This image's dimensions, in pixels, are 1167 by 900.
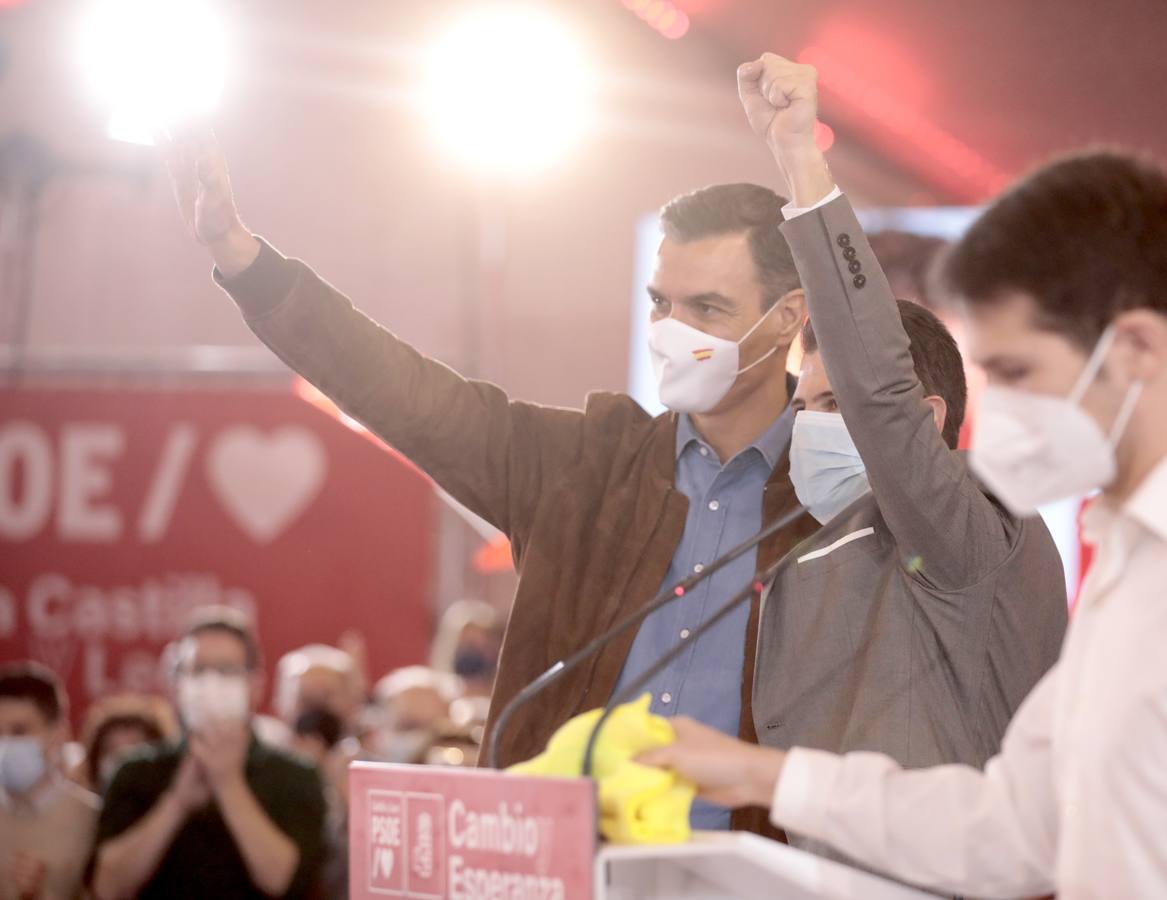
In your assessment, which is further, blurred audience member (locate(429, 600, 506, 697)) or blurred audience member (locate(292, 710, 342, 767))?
blurred audience member (locate(429, 600, 506, 697))

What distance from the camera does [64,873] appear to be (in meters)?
4.31

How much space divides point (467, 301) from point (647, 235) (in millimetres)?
1616

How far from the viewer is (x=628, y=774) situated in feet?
5.13

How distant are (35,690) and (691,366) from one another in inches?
108

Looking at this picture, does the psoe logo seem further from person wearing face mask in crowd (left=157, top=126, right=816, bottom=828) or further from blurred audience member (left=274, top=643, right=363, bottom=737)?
blurred audience member (left=274, top=643, right=363, bottom=737)

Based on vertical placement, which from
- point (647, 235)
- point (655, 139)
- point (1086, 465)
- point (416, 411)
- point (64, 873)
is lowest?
point (64, 873)

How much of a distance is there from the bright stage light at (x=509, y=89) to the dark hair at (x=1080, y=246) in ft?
24.2

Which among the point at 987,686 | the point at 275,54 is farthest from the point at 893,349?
the point at 275,54

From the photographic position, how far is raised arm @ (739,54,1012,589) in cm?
196

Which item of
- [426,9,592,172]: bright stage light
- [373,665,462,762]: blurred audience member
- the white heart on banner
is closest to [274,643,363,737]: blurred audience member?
[373,665,462,762]: blurred audience member

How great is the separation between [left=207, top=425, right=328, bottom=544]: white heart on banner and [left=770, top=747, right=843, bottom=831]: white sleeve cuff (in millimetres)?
6021

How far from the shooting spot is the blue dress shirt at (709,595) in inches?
89.8

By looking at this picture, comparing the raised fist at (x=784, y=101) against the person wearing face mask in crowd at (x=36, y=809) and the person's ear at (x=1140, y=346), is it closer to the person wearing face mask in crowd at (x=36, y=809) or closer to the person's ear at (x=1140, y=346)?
the person's ear at (x=1140, y=346)

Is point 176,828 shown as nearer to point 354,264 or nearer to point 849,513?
point 849,513
